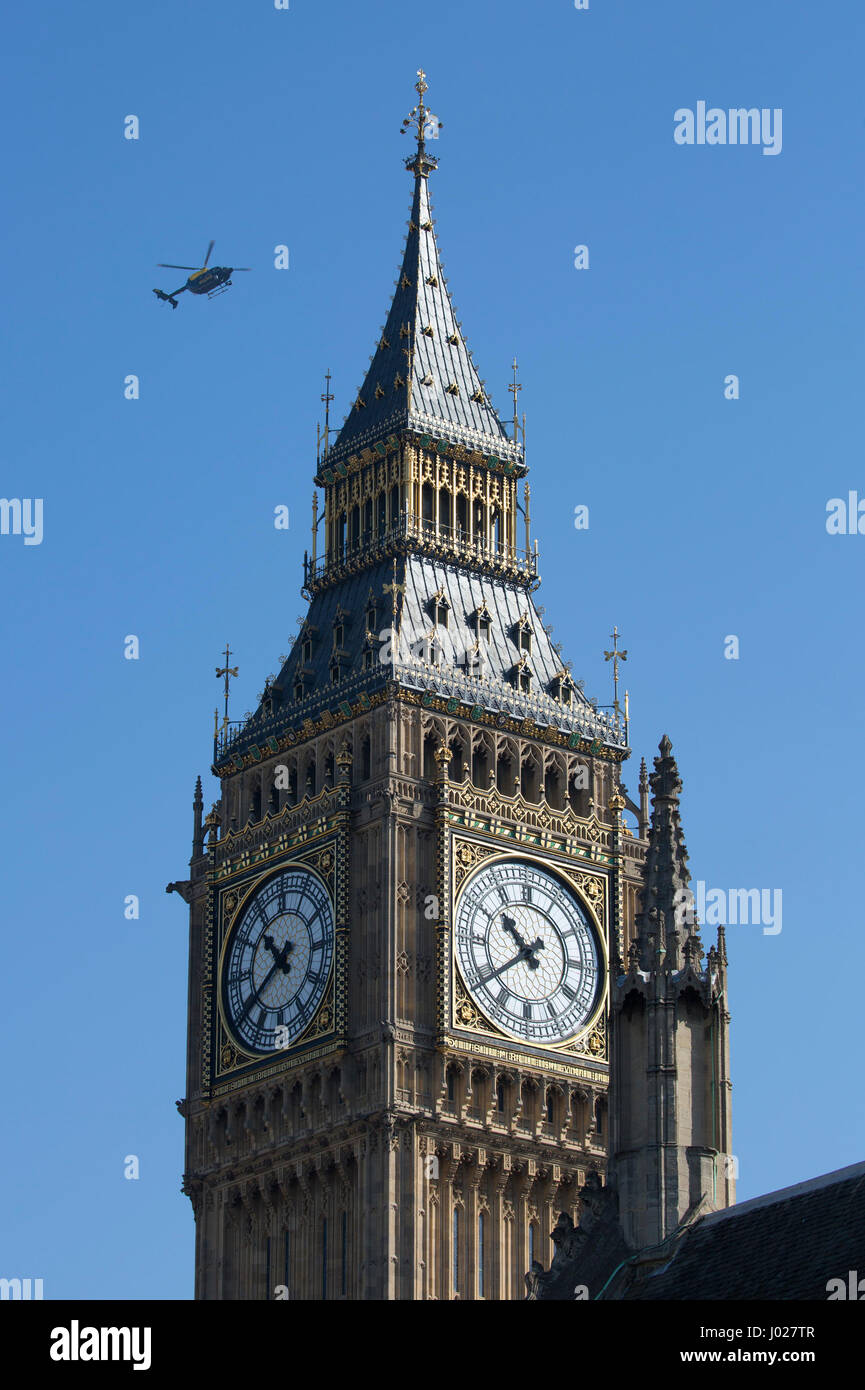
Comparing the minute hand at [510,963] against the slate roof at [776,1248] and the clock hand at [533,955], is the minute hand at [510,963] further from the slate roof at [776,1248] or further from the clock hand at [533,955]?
the slate roof at [776,1248]

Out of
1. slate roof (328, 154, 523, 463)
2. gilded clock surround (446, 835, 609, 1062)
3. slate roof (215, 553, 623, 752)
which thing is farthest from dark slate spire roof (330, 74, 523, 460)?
gilded clock surround (446, 835, 609, 1062)

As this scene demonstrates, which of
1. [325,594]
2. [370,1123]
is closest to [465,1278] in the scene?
[370,1123]

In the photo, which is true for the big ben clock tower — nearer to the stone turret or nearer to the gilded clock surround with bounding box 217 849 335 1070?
the gilded clock surround with bounding box 217 849 335 1070

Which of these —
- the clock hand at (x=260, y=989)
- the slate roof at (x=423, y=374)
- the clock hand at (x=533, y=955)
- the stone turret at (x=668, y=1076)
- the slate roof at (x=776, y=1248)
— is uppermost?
the slate roof at (x=423, y=374)

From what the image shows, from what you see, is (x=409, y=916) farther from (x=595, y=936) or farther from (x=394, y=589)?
(x=394, y=589)

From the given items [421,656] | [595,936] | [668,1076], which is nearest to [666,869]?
[668,1076]

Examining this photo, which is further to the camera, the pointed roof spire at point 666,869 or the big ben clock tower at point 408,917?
the big ben clock tower at point 408,917

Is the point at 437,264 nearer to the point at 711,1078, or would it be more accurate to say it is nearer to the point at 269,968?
the point at 269,968

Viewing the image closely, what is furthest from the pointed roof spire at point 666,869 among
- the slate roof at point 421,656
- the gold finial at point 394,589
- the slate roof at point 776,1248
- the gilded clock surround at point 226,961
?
the gold finial at point 394,589
